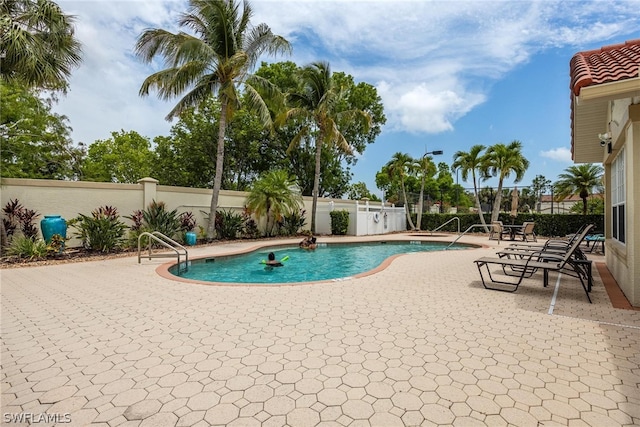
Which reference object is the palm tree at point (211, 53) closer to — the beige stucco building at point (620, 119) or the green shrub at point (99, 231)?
the green shrub at point (99, 231)

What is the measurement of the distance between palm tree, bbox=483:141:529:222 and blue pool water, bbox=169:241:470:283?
7838mm

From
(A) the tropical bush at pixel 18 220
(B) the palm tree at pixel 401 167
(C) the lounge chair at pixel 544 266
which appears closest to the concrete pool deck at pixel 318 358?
(C) the lounge chair at pixel 544 266

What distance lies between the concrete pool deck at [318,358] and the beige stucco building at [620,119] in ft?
3.02

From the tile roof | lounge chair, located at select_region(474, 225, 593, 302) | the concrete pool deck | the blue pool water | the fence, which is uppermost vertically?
the tile roof

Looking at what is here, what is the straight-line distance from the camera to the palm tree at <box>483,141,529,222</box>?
1975cm

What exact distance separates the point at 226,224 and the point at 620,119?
14.5 metres

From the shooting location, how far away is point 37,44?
9328 millimetres

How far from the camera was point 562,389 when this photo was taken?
2.65m

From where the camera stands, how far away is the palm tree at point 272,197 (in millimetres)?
16297

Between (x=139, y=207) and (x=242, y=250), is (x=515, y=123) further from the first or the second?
(x=139, y=207)

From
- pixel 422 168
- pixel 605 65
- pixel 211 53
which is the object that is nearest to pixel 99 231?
pixel 211 53

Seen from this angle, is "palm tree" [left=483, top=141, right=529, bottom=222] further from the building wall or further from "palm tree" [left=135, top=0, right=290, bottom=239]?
the building wall

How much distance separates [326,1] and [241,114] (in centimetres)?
1602

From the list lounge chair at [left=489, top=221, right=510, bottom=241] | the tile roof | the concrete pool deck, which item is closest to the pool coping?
the concrete pool deck
